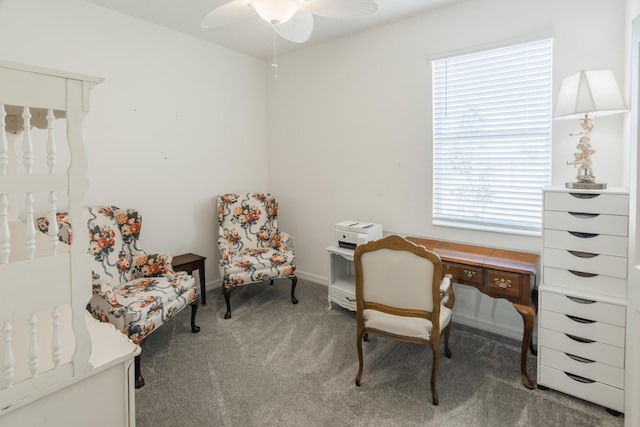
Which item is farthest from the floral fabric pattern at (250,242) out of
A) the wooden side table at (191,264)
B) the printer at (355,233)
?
the printer at (355,233)

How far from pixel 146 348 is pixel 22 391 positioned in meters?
1.71

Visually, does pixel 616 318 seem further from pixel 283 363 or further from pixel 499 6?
pixel 499 6

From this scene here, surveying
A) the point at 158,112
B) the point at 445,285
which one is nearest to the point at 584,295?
the point at 445,285

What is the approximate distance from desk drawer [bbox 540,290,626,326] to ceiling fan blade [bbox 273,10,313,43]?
215 cm

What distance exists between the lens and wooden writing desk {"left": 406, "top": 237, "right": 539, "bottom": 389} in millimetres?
2227

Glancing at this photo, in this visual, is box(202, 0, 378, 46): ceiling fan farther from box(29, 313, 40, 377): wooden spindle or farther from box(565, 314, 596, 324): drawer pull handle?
Result: box(565, 314, 596, 324): drawer pull handle

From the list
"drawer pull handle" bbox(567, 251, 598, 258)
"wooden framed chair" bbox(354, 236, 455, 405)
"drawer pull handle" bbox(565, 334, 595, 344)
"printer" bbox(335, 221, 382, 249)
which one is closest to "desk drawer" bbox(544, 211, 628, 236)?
"drawer pull handle" bbox(567, 251, 598, 258)

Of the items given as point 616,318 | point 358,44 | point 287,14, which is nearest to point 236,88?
point 358,44

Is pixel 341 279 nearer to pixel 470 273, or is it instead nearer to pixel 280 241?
pixel 280 241

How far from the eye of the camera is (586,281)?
2025mm

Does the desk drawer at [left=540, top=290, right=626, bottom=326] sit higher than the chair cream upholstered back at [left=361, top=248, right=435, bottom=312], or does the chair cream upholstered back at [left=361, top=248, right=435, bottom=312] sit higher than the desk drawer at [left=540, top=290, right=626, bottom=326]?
the chair cream upholstered back at [left=361, top=248, right=435, bottom=312]

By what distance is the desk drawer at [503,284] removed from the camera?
2.28 m

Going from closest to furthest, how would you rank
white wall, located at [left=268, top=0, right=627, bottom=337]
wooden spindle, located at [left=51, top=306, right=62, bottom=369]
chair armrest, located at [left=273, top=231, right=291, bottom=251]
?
1. wooden spindle, located at [left=51, top=306, right=62, bottom=369]
2. white wall, located at [left=268, top=0, right=627, bottom=337]
3. chair armrest, located at [left=273, top=231, right=291, bottom=251]

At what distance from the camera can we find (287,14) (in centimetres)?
179
